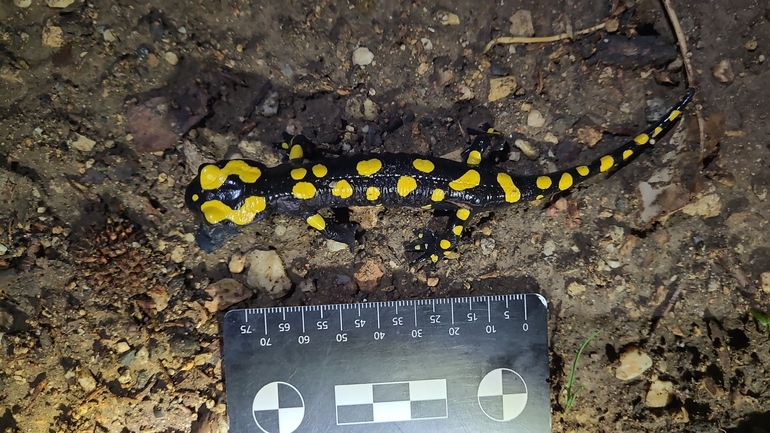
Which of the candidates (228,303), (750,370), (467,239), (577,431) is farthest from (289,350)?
(750,370)

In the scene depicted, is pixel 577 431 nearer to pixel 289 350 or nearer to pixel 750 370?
pixel 750 370

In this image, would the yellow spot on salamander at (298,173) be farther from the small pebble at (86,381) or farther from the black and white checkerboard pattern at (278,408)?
the small pebble at (86,381)

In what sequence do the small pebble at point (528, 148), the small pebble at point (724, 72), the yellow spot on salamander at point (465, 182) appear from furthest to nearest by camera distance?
the small pebble at point (528, 148) < the small pebble at point (724, 72) < the yellow spot on salamander at point (465, 182)

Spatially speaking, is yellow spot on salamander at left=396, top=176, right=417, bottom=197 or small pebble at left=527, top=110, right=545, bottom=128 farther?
small pebble at left=527, top=110, right=545, bottom=128

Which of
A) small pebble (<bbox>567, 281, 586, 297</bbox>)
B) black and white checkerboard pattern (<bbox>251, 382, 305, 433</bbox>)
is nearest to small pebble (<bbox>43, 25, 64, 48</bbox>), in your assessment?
black and white checkerboard pattern (<bbox>251, 382, 305, 433</bbox>)

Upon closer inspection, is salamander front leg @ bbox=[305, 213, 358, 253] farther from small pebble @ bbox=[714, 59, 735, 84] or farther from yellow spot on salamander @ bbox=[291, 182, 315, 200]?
small pebble @ bbox=[714, 59, 735, 84]

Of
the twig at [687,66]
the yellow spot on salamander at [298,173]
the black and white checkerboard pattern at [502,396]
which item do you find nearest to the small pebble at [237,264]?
the yellow spot on salamander at [298,173]
